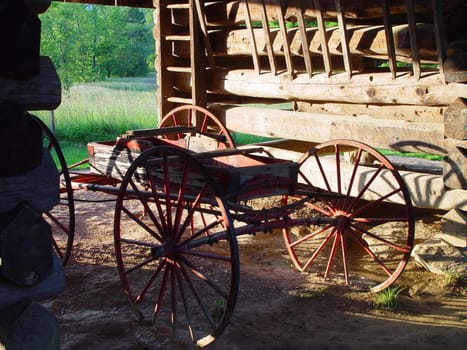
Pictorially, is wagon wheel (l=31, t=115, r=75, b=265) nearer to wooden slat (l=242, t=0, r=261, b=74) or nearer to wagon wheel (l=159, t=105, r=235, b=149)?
wagon wheel (l=159, t=105, r=235, b=149)

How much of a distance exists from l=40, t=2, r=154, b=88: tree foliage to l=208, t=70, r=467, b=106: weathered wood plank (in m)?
10.7

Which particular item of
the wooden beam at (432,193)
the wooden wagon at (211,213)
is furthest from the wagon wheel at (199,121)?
the wooden beam at (432,193)

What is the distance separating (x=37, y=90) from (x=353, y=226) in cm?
342

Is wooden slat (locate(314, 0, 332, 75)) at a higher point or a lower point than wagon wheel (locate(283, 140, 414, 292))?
higher

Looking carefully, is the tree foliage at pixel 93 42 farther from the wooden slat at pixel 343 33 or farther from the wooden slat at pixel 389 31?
the wooden slat at pixel 389 31

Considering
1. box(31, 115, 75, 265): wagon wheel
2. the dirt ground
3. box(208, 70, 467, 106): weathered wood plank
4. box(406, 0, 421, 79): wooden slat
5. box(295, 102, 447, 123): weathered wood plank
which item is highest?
box(406, 0, 421, 79): wooden slat

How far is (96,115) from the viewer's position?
726 inches

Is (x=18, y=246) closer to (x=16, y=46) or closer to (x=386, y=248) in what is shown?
(x=16, y=46)

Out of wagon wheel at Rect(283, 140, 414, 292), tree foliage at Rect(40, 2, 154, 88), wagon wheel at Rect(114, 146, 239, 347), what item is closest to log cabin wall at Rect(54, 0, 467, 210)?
wagon wheel at Rect(283, 140, 414, 292)

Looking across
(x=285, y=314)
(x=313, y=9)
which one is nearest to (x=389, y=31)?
(x=313, y=9)

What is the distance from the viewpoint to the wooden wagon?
4648mm

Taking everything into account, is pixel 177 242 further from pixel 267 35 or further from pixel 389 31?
pixel 267 35

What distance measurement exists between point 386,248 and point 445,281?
93cm

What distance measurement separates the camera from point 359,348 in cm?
464
